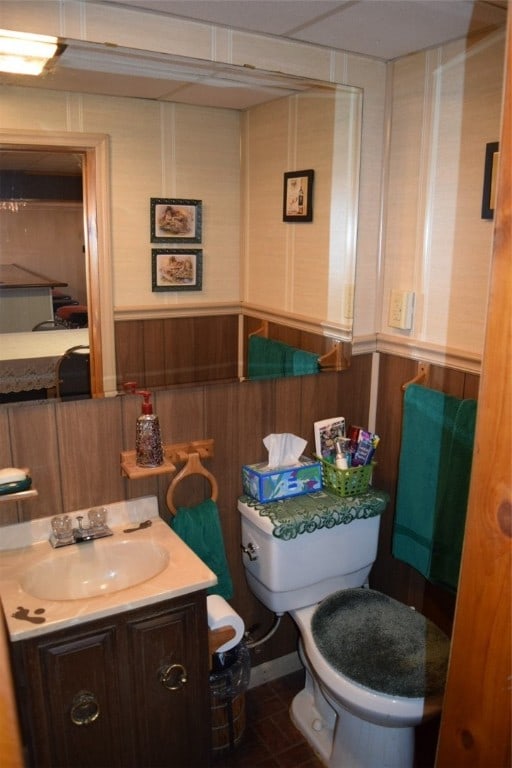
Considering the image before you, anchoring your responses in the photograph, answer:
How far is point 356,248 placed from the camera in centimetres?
210

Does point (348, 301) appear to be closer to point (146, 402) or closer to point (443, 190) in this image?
point (443, 190)

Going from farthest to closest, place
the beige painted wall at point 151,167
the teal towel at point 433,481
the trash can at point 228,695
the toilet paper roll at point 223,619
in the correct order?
the trash can at point 228,695
the teal towel at point 433,481
the toilet paper roll at point 223,619
the beige painted wall at point 151,167

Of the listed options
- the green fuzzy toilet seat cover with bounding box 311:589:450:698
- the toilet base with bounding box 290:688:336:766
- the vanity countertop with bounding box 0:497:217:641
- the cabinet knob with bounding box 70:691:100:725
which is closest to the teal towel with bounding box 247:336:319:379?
the vanity countertop with bounding box 0:497:217:641

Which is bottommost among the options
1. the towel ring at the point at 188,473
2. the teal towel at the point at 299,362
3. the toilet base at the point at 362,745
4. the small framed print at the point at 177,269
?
the toilet base at the point at 362,745

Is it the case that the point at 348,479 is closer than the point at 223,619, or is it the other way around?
the point at 223,619

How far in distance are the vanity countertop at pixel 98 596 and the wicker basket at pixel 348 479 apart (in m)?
0.57

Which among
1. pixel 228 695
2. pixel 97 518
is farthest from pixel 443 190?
pixel 228 695

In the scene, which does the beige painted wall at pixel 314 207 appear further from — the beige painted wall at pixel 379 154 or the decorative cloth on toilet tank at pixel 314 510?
the decorative cloth on toilet tank at pixel 314 510

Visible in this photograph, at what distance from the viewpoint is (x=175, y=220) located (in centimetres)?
182

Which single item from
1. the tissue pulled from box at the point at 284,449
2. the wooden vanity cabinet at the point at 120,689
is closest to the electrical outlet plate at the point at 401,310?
the tissue pulled from box at the point at 284,449

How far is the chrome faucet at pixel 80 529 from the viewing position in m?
1.70

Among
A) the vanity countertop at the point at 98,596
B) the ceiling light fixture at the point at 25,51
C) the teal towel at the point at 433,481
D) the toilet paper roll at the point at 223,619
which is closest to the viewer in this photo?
the vanity countertop at the point at 98,596

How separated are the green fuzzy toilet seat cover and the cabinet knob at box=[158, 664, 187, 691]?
42 centimetres

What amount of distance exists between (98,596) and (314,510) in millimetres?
724
